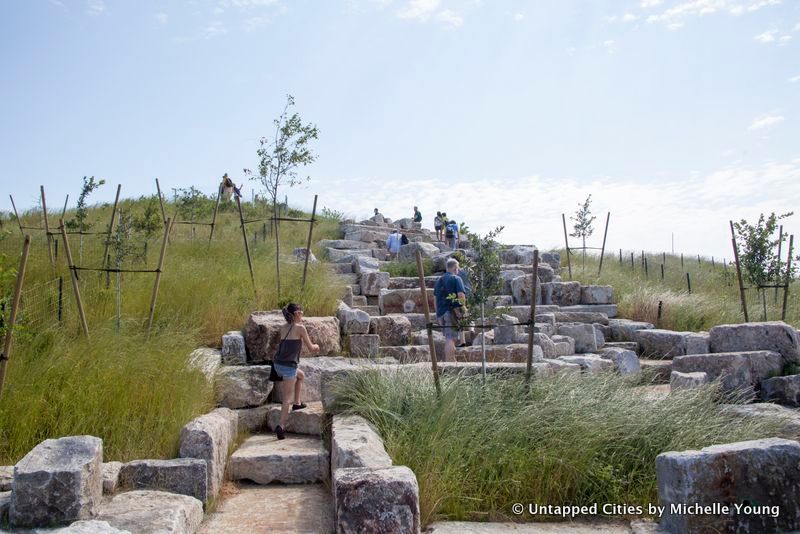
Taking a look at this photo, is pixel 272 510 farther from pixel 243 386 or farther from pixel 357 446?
pixel 243 386

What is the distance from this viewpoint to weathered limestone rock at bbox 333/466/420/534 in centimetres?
411

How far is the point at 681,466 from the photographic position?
4.29 meters

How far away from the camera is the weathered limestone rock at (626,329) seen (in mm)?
11719

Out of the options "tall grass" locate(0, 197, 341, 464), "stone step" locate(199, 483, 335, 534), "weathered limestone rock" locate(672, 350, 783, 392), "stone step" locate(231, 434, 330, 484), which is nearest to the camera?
"stone step" locate(199, 483, 335, 534)

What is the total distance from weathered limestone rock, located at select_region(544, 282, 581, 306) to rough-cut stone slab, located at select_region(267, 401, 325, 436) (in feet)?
26.7

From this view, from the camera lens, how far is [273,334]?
814 centimetres

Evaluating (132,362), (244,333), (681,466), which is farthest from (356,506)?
(244,333)

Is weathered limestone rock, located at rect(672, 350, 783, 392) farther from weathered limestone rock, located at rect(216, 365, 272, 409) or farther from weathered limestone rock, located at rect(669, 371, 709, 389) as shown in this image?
weathered limestone rock, located at rect(216, 365, 272, 409)

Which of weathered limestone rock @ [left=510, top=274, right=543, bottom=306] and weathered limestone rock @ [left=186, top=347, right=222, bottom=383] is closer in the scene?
weathered limestone rock @ [left=186, top=347, right=222, bottom=383]

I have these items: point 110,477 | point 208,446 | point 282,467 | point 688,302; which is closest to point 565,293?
point 688,302

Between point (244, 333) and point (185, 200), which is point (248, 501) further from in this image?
point (185, 200)

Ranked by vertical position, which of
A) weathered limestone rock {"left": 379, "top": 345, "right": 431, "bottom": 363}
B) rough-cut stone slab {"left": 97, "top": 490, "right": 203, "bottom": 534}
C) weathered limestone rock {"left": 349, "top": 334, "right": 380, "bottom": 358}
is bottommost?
rough-cut stone slab {"left": 97, "top": 490, "right": 203, "bottom": 534}

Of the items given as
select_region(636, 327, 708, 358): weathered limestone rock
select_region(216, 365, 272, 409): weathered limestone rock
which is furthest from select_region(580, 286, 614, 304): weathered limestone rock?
select_region(216, 365, 272, 409): weathered limestone rock

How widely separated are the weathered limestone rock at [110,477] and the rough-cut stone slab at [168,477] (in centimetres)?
6
